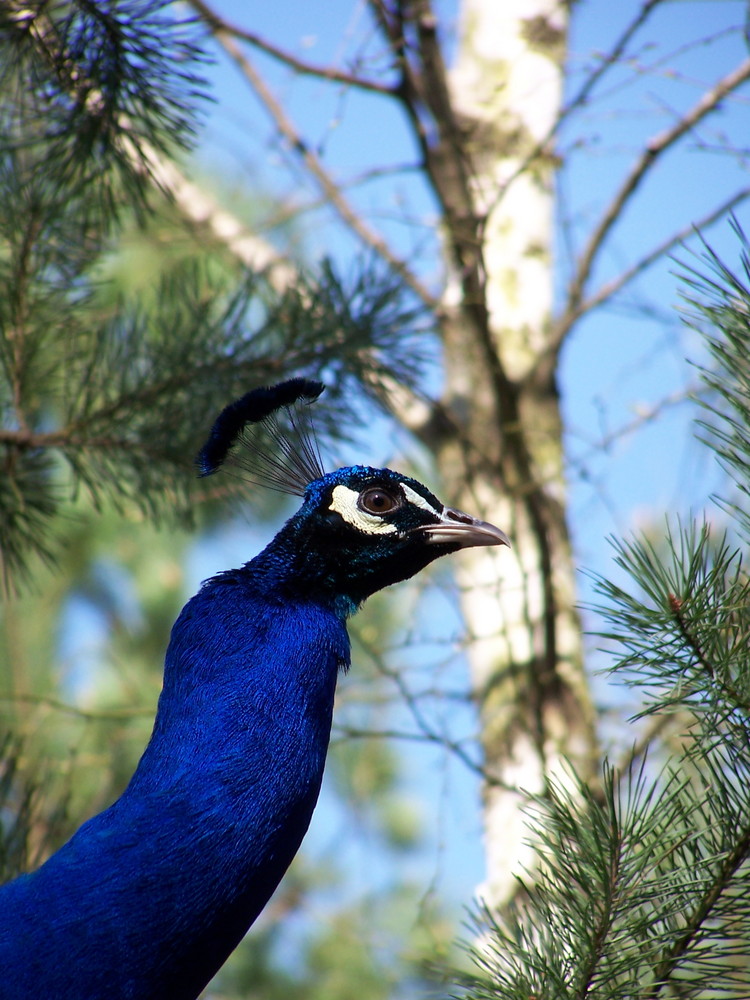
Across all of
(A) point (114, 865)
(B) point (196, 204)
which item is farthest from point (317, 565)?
(B) point (196, 204)

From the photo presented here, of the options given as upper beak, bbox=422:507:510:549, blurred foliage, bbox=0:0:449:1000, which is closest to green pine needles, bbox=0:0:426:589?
blurred foliage, bbox=0:0:449:1000

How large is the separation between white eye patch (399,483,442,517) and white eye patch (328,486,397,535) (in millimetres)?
54

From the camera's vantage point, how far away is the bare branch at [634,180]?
8.84 feet

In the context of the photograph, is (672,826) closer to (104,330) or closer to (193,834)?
(193,834)

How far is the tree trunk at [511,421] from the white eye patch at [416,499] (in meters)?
0.46

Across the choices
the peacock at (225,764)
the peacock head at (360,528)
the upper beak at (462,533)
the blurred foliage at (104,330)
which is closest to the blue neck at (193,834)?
the peacock at (225,764)

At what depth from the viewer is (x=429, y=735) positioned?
2447mm

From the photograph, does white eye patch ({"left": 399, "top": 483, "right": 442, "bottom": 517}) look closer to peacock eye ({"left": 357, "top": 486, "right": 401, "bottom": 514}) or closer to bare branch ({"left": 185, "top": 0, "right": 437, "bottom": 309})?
peacock eye ({"left": 357, "top": 486, "right": 401, "bottom": 514})

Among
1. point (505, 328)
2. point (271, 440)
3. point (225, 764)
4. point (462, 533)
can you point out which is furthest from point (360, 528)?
point (505, 328)

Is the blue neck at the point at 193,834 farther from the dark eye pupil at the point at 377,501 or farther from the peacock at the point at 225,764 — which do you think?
the dark eye pupil at the point at 377,501

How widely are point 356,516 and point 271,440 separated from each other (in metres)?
0.32

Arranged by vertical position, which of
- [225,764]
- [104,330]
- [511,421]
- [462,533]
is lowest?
[225,764]

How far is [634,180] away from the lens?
2.94 m

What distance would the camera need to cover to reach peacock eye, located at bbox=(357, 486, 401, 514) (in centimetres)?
176
